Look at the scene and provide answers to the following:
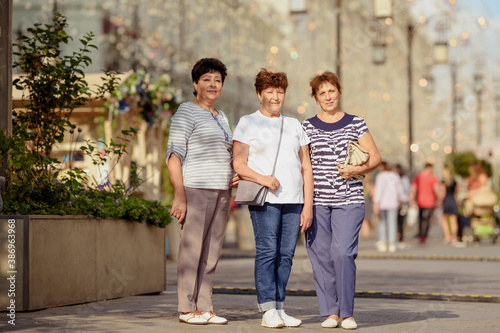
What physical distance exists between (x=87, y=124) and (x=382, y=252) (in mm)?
6315

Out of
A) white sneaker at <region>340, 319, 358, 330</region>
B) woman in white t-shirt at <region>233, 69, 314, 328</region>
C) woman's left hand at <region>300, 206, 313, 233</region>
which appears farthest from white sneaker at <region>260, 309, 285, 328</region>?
woman's left hand at <region>300, 206, 313, 233</region>

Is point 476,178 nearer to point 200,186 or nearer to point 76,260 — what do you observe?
point 76,260

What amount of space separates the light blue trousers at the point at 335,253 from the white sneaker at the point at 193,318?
2.73 feet

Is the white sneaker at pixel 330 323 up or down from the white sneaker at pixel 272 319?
down

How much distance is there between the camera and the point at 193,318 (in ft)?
24.0

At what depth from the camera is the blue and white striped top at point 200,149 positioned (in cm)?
737

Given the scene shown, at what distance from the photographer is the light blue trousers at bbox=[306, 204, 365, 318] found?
23.7 ft

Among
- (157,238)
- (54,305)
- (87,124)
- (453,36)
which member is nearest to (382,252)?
(87,124)

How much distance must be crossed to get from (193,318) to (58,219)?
1.64m

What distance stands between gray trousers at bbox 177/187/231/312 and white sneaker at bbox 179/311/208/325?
0.12ft

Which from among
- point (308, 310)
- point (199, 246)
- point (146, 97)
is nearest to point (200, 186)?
point (199, 246)

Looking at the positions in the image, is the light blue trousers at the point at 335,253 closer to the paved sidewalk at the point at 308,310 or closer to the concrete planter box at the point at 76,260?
the paved sidewalk at the point at 308,310

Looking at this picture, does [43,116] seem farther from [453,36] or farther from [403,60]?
[403,60]

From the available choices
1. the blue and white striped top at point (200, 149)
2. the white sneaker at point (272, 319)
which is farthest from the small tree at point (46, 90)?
the white sneaker at point (272, 319)
